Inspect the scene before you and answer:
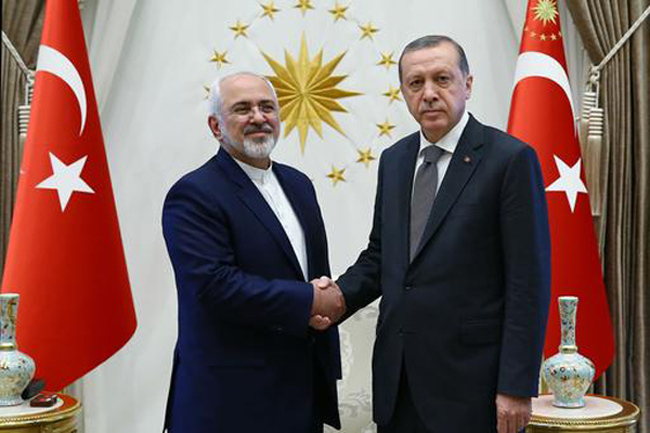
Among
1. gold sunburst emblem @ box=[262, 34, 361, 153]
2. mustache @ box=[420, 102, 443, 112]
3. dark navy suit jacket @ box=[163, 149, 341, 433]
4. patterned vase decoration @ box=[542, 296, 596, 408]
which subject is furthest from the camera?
gold sunburst emblem @ box=[262, 34, 361, 153]

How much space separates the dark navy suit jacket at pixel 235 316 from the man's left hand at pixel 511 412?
0.61 m

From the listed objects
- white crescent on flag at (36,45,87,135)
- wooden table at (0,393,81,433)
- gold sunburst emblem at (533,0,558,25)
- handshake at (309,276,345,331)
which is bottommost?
wooden table at (0,393,81,433)

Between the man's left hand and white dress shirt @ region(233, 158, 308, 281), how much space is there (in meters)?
0.74

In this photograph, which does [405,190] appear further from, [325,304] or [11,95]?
[11,95]

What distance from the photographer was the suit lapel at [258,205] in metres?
2.49

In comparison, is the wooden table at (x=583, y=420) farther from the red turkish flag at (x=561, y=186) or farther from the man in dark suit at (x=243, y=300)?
the man in dark suit at (x=243, y=300)

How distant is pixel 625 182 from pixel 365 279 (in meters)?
1.76

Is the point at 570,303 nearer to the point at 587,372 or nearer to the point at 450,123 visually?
the point at 587,372

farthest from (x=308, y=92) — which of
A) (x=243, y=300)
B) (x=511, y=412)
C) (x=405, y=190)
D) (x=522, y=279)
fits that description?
(x=511, y=412)

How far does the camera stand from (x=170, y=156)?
409 cm

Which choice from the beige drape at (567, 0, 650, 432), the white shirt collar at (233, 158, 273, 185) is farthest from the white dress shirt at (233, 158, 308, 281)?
the beige drape at (567, 0, 650, 432)

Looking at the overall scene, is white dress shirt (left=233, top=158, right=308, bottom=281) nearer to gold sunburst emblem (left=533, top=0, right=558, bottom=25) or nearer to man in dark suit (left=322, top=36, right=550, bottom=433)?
man in dark suit (left=322, top=36, right=550, bottom=433)

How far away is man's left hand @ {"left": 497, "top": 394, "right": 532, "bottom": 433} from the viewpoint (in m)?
2.14

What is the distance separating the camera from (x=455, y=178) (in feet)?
7.40
